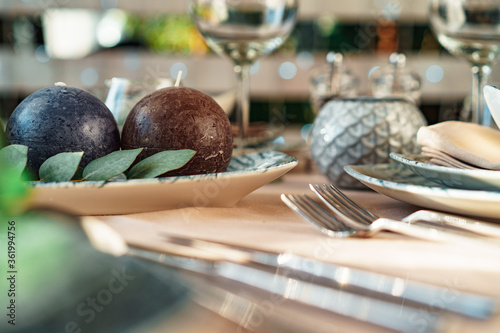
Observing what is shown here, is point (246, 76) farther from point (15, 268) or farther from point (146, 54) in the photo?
point (146, 54)

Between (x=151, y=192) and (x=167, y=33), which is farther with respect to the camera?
(x=167, y=33)

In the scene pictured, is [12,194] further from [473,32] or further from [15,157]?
[473,32]

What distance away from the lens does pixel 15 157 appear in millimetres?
371

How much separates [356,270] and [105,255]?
13 cm

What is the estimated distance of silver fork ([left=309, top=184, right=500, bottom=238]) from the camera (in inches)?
12.5

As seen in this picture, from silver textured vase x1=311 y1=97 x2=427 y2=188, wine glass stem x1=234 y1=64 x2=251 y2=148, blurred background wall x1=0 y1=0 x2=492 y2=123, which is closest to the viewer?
silver textured vase x1=311 y1=97 x2=427 y2=188

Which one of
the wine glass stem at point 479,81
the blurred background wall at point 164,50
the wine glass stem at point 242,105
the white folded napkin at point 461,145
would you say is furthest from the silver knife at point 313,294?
the blurred background wall at point 164,50

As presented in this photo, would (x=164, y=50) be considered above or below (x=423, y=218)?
below

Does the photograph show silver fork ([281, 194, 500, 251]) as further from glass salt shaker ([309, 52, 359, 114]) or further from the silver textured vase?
glass salt shaker ([309, 52, 359, 114])

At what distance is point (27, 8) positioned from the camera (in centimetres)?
289

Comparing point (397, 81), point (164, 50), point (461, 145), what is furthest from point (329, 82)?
point (164, 50)

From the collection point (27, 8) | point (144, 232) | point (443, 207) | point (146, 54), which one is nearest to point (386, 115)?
point (443, 207)

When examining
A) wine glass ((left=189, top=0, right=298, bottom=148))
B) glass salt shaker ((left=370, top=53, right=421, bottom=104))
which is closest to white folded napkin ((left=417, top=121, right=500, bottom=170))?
wine glass ((left=189, top=0, right=298, bottom=148))

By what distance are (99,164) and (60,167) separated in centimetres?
3
